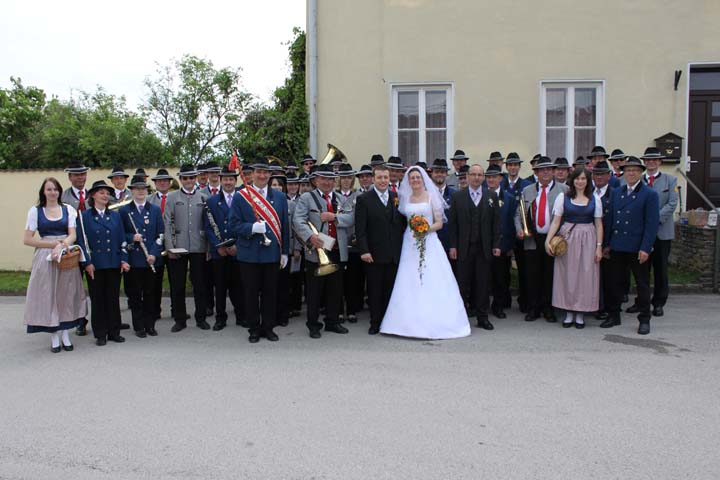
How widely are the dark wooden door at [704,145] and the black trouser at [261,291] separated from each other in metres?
9.11

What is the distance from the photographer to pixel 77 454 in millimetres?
4180

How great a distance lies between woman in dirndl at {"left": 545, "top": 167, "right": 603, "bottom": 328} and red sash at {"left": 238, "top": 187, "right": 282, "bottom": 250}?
3529 mm

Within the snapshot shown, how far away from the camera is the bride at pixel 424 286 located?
729 cm

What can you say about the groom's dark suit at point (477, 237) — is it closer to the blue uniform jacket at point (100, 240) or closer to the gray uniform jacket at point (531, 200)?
the gray uniform jacket at point (531, 200)

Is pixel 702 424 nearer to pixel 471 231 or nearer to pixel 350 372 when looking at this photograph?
pixel 350 372

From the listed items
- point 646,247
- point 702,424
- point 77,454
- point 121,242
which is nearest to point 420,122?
point 646,247

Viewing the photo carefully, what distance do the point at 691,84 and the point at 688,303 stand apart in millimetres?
5385

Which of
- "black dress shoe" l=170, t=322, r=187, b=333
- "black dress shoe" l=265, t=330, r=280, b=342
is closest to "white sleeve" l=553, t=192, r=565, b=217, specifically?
"black dress shoe" l=265, t=330, r=280, b=342

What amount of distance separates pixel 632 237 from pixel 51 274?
23.3ft

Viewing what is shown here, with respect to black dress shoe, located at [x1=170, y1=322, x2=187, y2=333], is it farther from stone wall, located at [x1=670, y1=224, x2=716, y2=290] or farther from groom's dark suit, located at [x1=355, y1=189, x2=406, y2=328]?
stone wall, located at [x1=670, y1=224, x2=716, y2=290]

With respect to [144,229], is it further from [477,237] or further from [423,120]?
[423,120]

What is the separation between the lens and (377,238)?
7.63 meters

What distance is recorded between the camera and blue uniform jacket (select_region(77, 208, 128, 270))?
7230 millimetres

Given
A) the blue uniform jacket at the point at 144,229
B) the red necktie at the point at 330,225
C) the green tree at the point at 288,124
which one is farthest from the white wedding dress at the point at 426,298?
the green tree at the point at 288,124
